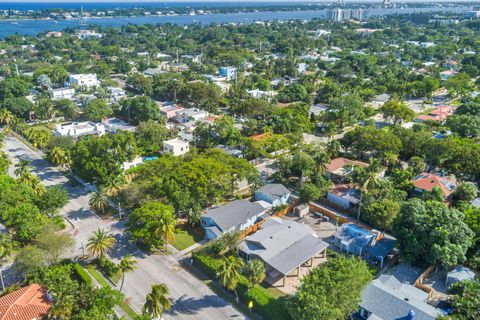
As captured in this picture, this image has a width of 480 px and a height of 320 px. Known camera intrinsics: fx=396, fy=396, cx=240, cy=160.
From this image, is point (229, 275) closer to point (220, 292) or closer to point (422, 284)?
point (220, 292)

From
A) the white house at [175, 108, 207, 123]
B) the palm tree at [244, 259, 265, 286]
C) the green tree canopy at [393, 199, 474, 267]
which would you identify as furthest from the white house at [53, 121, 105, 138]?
the green tree canopy at [393, 199, 474, 267]

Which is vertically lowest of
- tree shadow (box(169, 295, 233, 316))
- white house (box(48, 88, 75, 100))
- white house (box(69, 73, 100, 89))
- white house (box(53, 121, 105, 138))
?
tree shadow (box(169, 295, 233, 316))

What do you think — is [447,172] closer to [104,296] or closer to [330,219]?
[330,219]

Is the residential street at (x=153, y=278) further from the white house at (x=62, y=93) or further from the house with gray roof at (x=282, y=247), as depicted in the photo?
the white house at (x=62, y=93)

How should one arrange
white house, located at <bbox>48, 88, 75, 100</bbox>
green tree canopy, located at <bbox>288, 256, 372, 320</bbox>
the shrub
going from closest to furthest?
green tree canopy, located at <bbox>288, 256, 372, 320</bbox>, the shrub, white house, located at <bbox>48, 88, 75, 100</bbox>

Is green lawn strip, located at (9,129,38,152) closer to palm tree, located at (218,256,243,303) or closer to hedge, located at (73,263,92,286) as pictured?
hedge, located at (73,263,92,286)

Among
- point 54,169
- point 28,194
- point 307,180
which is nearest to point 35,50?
point 54,169
